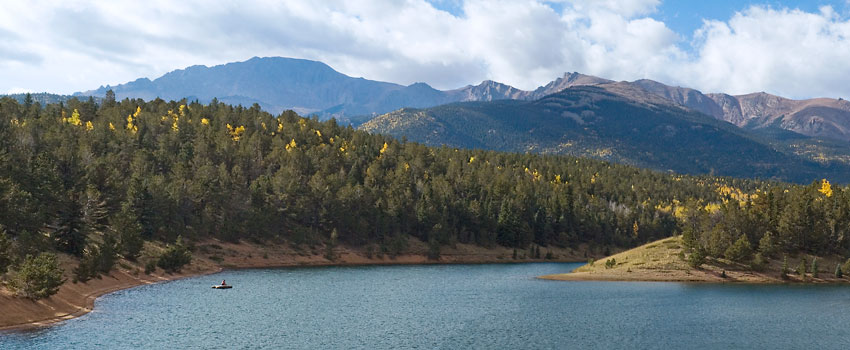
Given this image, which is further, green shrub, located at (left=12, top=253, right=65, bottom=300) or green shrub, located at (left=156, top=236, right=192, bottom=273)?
green shrub, located at (left=156, top=236, right=192, bottom=273)

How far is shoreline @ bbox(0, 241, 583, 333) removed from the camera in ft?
230

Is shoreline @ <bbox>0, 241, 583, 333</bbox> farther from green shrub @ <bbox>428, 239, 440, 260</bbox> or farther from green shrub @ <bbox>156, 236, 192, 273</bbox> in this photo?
green shrub @ <bbox>156, 236, 192, 273</bbox>

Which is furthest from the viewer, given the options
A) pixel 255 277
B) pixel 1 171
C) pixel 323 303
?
pixel 255 277

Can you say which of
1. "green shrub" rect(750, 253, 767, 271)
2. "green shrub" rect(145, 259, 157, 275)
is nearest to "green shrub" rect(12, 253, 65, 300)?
"green shrub" rect(145, 259, 157, 275)

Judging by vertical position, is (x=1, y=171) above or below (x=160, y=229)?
above

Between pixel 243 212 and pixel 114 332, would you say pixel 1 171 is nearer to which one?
pixel 243 212

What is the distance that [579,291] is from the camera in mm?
114875

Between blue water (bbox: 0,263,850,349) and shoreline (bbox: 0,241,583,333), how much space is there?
3.04 meters

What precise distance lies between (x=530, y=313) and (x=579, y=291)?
97.9 feet

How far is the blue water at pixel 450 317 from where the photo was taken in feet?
219

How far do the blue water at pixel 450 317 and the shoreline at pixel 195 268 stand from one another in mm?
3041

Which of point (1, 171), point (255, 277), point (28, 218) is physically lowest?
point (255, 277)

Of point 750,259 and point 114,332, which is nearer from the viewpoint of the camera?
point 114,332

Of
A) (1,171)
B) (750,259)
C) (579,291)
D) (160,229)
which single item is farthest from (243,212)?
(750,259)
